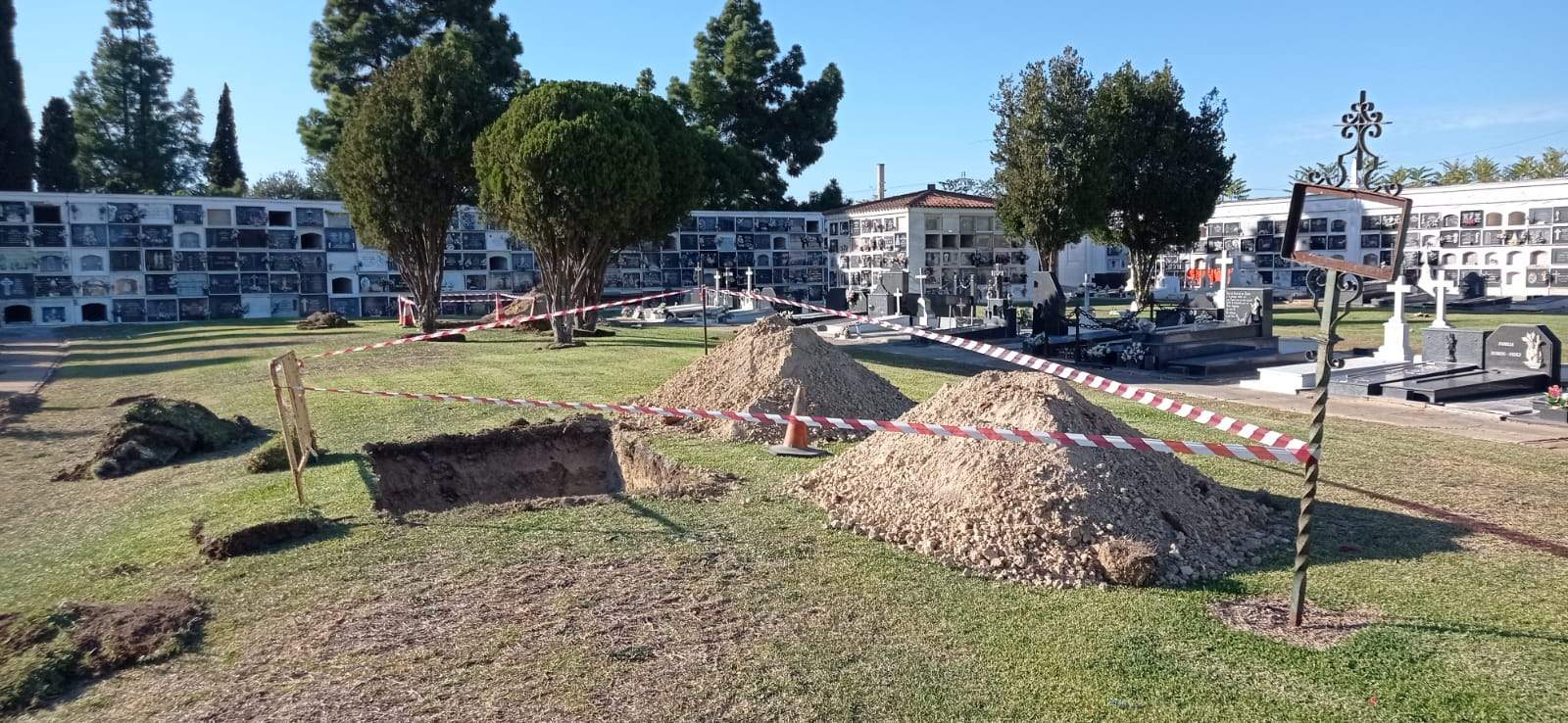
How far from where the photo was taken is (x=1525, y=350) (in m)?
13.0

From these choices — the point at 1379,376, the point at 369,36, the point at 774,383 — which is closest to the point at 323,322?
the point at 369,36

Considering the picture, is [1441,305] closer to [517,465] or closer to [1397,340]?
[1397,340]

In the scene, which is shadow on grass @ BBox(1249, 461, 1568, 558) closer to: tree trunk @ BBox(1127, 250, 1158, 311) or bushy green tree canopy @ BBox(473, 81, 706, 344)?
bushy green tree canopy @ BBox(473, 81, 706, 344)

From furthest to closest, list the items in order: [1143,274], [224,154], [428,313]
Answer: [224,154]
[1143,274]
[428,313]

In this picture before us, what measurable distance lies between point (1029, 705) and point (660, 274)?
135 ft

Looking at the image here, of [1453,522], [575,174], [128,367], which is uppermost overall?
[575,174]

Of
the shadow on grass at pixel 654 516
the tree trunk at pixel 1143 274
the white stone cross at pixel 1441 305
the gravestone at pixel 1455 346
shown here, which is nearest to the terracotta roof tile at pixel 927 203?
the tree trunk at pixel 1143 274

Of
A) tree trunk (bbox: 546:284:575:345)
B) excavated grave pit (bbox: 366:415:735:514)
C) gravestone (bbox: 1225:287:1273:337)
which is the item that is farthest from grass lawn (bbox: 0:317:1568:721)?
tree trunk (bbox: 546:284:575:345)

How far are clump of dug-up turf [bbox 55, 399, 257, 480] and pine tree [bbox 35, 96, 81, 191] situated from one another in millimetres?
50341

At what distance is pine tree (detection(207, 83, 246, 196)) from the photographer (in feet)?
190

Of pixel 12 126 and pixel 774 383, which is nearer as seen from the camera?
pixel 774 383

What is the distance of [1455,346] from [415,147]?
79.8ft

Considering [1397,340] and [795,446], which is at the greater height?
[1397,340]

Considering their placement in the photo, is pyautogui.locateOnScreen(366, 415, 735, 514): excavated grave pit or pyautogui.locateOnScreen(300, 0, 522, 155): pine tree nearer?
pyautogui.locateOnScreen(366, 415, 735, 514): excavated grave pit
